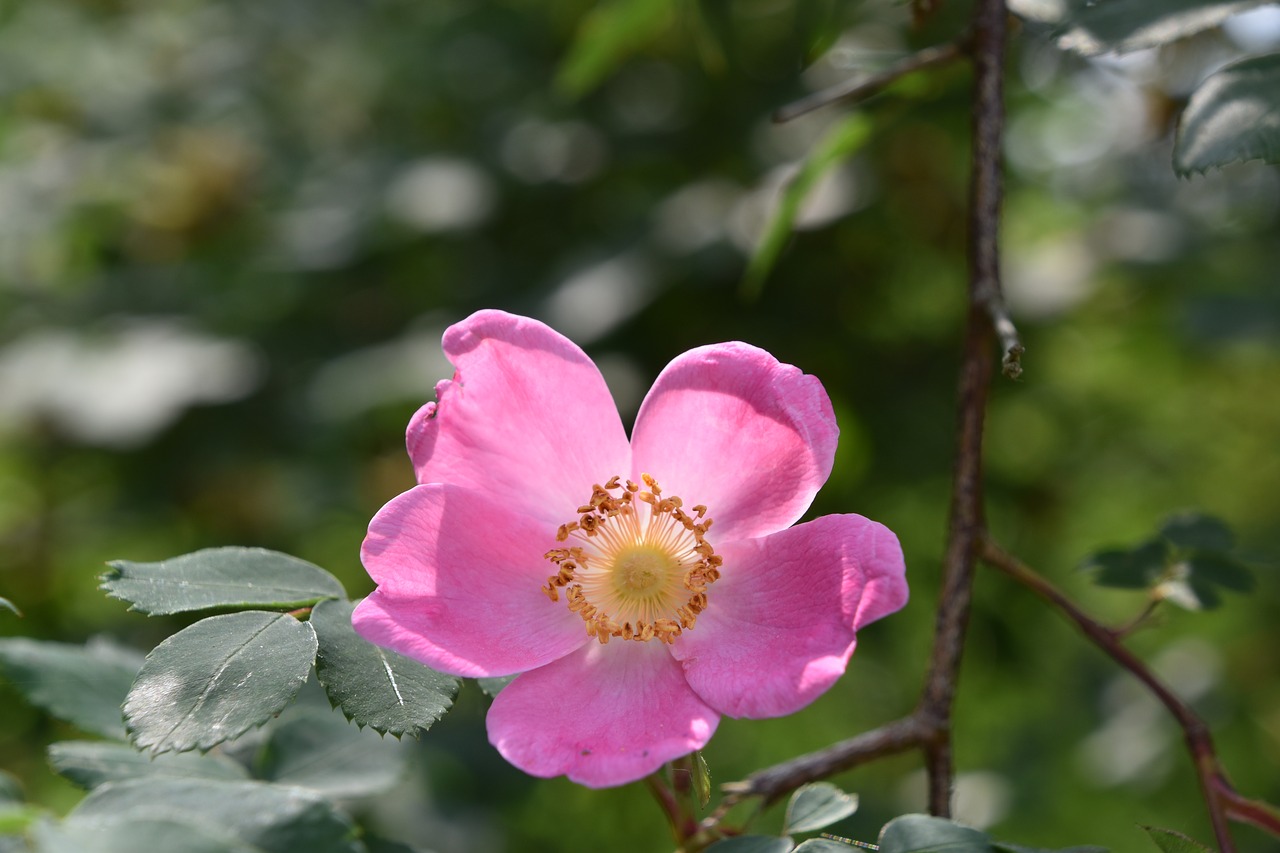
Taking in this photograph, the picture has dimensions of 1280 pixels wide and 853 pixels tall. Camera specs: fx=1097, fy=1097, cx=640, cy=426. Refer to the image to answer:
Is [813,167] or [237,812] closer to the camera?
[237,812]

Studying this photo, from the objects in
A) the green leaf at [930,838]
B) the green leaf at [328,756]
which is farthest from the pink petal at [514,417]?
the green leaf at [930,838]

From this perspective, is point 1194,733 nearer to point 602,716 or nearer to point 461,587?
point 602,716

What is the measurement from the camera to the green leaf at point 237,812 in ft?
2.15

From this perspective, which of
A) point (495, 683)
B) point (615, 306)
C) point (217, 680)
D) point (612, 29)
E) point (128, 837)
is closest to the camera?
point (128, 837)

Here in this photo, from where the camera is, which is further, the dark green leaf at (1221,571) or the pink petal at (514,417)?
the dark green leaf at (1221,571)

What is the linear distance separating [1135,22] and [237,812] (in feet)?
3.32

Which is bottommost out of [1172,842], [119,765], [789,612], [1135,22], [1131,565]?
[119,765]

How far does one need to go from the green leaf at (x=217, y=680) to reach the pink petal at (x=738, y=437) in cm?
34

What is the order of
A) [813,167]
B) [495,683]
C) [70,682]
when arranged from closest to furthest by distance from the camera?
1. [495,683]
2. [70,682]
3. [813,167]

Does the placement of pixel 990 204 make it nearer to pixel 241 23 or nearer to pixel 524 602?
pixel 524 602

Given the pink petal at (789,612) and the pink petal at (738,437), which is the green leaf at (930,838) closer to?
the pink petal at (789,612)

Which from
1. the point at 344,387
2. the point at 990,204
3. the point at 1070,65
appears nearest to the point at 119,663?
the point at 990,204

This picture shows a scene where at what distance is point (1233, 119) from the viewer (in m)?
0.91

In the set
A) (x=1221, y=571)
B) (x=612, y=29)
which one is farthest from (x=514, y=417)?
(x=612, y=29)
